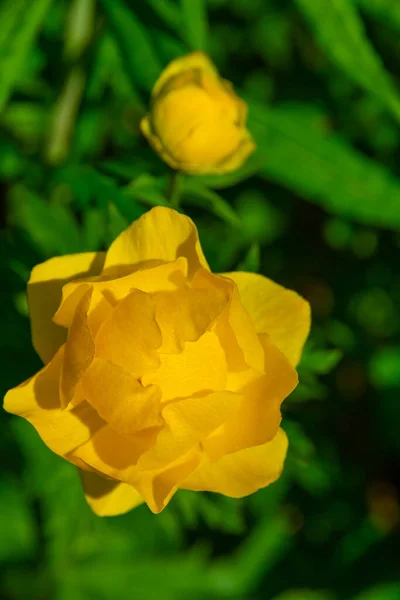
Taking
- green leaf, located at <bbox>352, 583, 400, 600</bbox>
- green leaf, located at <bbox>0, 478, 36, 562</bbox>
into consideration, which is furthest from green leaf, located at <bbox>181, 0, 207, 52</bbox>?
green leaf, located at <bbox>352, 583, 400, 600</bbox>

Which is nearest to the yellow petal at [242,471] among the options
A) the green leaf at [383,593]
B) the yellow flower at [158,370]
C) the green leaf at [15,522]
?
the yellow flower at [158,370]

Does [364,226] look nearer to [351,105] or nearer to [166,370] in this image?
[351,105]

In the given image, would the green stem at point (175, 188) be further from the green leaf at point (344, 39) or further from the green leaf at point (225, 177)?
the green leaf at point (344, 39)

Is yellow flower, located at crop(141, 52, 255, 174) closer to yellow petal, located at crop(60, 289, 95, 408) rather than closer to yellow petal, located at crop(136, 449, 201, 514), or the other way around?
yellow petal, located at crop(60, 289, 95, 408)

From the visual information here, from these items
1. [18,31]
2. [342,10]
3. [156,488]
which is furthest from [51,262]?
[342,10]

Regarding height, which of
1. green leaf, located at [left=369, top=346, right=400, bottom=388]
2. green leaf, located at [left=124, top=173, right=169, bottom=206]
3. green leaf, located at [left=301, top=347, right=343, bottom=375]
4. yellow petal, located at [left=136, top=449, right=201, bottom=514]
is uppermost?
green leaf, located at [left=124, top=173, right=169, bottom=206]
